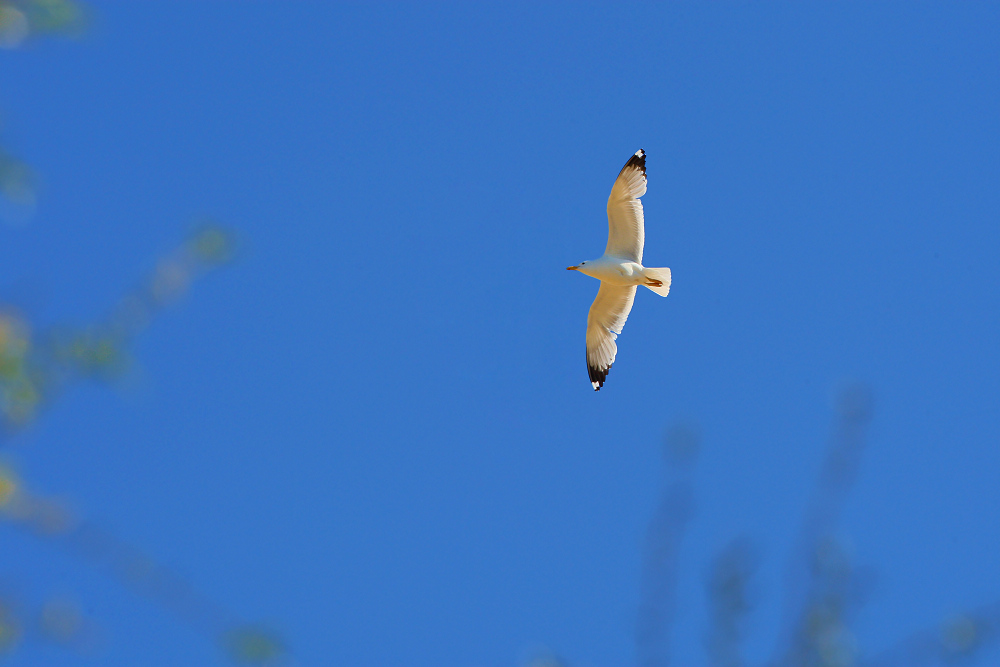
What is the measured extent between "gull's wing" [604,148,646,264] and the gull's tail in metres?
0.20

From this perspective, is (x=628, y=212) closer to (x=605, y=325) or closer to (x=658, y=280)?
(x=658, y=280)

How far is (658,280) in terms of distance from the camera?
11.0m

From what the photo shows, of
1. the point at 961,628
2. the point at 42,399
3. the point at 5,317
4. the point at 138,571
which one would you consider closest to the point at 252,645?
the point at 138,571

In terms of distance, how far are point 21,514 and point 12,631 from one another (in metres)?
0.19

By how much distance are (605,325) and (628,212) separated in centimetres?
163

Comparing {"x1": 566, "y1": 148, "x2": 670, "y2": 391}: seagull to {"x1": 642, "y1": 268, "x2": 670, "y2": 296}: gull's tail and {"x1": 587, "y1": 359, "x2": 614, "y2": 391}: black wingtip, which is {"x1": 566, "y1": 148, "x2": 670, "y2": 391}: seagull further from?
{"x1": 587, "y1": 359, "x2": 614, "y2": 391}: black wingtip

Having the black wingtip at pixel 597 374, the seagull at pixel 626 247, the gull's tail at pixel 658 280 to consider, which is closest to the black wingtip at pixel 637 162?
the seagull at pixel 626 247

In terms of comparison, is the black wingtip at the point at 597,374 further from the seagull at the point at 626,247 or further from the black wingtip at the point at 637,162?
the black wingtip at the point at 637,162

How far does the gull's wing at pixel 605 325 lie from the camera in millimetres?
11500

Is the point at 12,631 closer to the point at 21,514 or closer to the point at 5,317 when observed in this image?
the point at 21,514

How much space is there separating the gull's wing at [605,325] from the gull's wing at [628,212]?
597 mm

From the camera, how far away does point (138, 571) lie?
144 centimetres

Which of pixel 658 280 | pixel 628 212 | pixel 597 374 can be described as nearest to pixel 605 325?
pixel 597 374

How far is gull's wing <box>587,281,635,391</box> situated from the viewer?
11.5 metres
